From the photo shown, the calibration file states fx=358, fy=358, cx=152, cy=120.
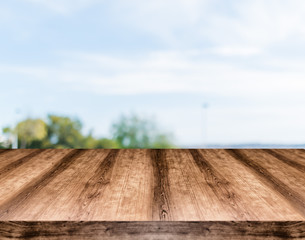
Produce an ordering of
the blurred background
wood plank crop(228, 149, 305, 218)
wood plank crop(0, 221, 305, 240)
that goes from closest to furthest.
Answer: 1. wood plank crop(0, 221, 305, 240)
2. wood plank crop(228, 149, 305, 218)
3. the blurred background

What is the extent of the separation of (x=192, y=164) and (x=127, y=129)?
4152mm

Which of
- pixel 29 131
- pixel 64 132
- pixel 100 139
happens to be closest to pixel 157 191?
pixel 100 139

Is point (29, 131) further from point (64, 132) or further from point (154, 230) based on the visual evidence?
point (154, 230)

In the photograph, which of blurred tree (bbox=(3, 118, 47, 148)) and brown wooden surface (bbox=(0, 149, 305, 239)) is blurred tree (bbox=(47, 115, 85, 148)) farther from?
brown wooden surface (bbox=(0, 149, 305, 239))

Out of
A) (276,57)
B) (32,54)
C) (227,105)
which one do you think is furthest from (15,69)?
(276,57)

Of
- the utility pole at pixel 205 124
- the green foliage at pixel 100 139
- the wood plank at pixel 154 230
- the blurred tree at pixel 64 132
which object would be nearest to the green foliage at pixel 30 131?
the green foliage at pixel 100 139

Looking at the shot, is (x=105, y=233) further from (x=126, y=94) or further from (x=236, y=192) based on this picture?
(x=126, y=94)

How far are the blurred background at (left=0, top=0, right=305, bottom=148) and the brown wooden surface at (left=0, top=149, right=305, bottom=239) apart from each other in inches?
142

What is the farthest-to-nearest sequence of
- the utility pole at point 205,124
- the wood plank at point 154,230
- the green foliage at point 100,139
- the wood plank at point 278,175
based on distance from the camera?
the green foliage at point 100,139 < the utility pole at point 205,124 < the wood plank at point 278,175 < the wood plank at point 154,230

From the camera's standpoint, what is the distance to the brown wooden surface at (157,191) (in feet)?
3.20

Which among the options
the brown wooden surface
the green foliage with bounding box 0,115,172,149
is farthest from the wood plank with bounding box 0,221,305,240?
the green foliage with bounding box 0,115,172,149

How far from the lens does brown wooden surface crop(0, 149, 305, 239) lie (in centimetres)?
98

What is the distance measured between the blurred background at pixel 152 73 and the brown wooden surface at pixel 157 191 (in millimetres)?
3596

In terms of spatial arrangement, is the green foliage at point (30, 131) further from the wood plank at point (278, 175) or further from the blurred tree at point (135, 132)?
the wood plank at point (278, 175)
